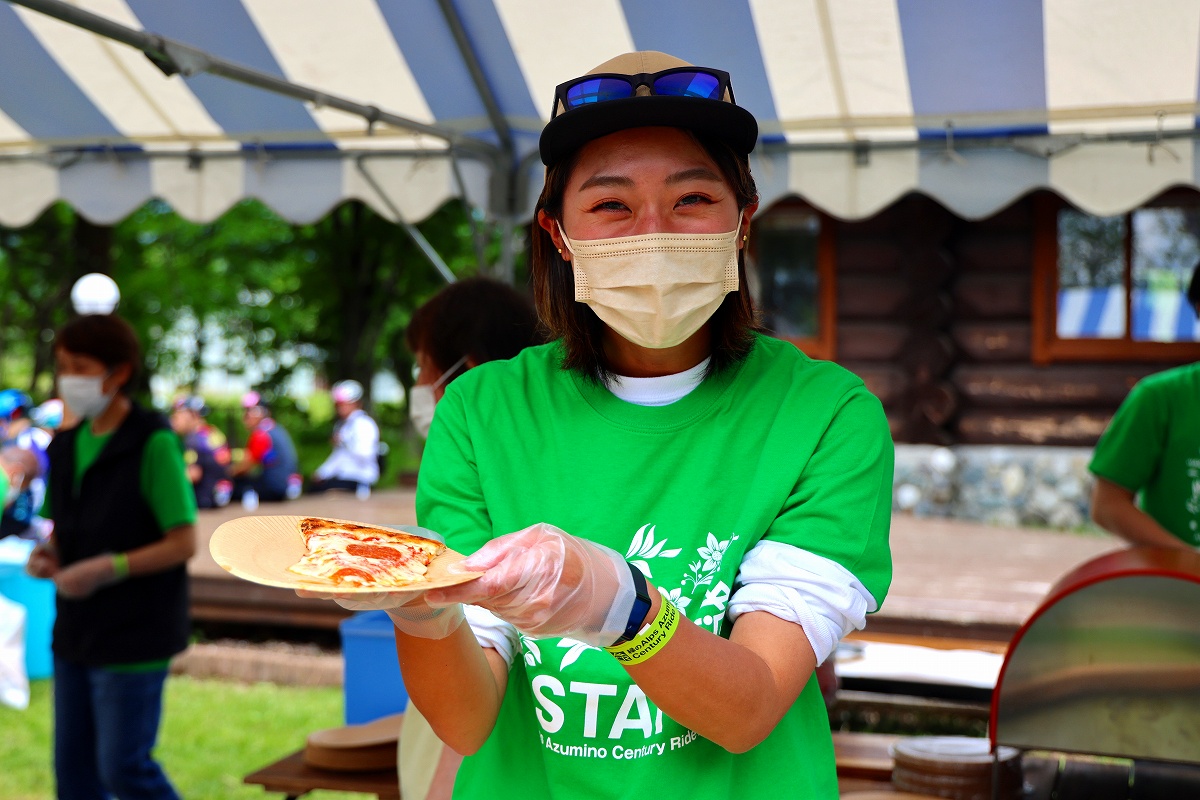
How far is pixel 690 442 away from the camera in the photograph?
143 cm

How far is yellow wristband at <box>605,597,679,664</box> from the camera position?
1.18 m

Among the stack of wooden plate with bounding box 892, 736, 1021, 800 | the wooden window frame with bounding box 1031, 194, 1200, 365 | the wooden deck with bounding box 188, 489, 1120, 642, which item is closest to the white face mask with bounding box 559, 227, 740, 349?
the stack of wooden plate with bounding box 892, 736, 1021, 800

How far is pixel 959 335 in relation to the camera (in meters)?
9.80

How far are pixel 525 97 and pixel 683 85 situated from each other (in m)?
3.42

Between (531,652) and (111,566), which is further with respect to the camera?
(111,566)

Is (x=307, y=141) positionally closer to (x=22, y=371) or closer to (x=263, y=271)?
(x=263, y=271)

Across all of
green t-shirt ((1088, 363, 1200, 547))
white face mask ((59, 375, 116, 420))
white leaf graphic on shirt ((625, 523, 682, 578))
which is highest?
white face mask ((59, 375, 116, 420))

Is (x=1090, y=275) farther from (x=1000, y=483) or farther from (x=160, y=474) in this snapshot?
(x=160, y=474)

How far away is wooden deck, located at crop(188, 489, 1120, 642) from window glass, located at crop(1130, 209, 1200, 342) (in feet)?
6.26

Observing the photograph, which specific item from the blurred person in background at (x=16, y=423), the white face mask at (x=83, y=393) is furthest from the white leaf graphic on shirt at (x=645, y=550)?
the blurred person in background at (x=16, y=423)

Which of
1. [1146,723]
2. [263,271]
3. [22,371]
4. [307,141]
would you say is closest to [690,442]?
[1146,723]

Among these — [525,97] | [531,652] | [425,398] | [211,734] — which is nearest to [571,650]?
[531,652]

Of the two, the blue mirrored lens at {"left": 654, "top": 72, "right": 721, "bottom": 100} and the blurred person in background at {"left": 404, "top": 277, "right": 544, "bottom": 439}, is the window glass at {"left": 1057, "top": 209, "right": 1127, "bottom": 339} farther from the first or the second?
the blue mirrored lens at {"left": 654, "top": 72, "right": 721, "bottom": 100}

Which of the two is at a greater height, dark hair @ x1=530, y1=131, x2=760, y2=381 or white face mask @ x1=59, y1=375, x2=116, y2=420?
dark hair @ x1=530, y1=131, x2=760, y2=381
